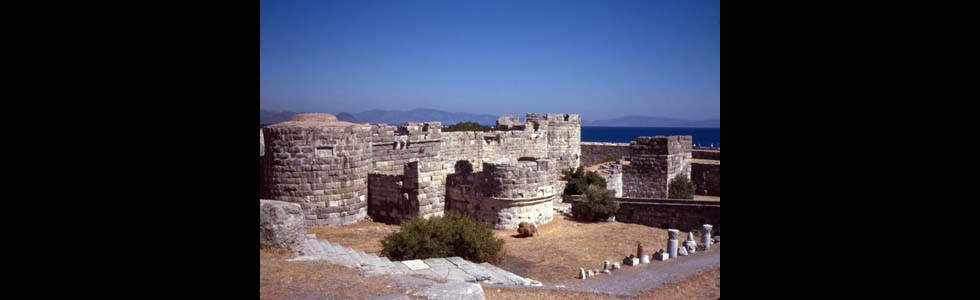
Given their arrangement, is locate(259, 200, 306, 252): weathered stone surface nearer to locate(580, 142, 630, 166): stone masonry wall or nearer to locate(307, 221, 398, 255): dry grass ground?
locate(307, 221, 398, 255): dry grass ground

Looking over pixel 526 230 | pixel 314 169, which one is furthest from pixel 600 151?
pixel 314 169

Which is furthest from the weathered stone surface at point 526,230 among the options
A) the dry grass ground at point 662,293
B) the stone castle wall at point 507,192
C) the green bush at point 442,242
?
the dry grass ground at point 662,293

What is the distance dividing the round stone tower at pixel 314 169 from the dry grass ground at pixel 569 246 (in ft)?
14.0

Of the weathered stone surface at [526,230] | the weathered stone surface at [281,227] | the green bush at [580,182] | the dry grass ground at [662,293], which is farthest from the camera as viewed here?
the green bush at [580,182]

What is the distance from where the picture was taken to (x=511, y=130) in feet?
87.0

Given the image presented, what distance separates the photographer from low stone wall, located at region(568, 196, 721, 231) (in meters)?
14.7

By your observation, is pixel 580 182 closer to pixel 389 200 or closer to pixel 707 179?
pixel 707 179

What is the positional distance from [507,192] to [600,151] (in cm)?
2003

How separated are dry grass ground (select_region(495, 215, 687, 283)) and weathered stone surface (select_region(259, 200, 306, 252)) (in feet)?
12.6

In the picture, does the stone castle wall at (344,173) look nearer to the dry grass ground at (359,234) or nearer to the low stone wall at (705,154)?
the dry grass ground at (359,234)

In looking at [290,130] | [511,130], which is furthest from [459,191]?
[511,130]

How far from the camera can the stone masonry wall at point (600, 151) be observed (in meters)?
32.2
